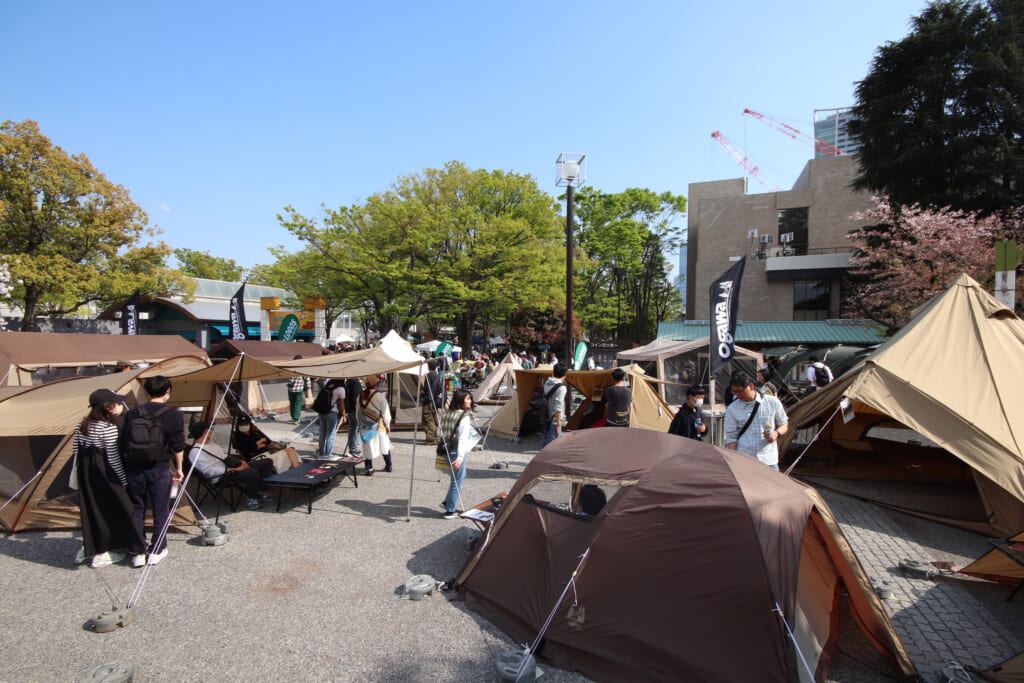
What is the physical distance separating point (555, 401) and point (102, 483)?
589 cm

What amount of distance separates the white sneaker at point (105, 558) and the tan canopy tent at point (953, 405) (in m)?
8.19

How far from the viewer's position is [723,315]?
8250 millimetres

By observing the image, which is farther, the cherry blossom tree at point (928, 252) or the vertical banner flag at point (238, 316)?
the vertical banner flag at point (238, 316)

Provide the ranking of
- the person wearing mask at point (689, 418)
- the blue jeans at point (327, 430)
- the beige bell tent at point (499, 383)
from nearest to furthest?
the person wearing mask at point (689, 418)
the blue jeans at point (327, 430)
the beige bell tent at point (499, 383)

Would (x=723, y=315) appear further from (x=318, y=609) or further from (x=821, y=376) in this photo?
(x=318, y=609)

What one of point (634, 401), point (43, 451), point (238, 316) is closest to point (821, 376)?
point (634, 401)

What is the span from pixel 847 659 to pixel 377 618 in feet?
11.2

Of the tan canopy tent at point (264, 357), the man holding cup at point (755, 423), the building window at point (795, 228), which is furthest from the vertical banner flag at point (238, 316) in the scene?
the building window at point (795, 228)

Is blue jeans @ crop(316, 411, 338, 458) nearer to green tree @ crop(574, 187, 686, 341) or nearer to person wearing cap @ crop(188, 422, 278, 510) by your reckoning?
person wearing cap @ crop(188, 422, 278, 510)

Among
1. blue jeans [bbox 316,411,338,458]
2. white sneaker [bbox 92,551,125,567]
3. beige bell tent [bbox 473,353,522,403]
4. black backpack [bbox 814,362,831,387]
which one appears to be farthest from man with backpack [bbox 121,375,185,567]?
black backpack [bbox 814,362,831,387]

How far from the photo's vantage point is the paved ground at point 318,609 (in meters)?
3.42

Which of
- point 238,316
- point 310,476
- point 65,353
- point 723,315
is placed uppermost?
point 238,316

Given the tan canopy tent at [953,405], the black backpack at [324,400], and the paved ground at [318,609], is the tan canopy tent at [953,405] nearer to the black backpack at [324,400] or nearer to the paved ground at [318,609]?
the paved ground at [318,609]

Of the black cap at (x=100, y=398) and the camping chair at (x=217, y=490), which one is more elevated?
the black cap at (x=100, y=398)
